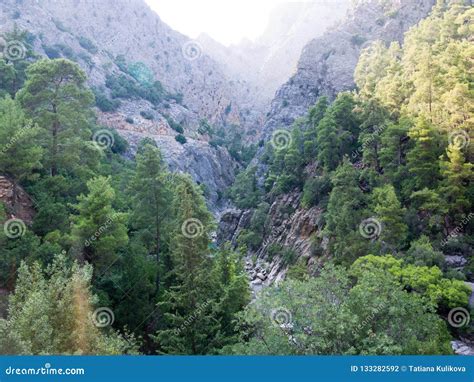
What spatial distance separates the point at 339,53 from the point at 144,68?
47.3m

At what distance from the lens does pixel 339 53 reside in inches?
3066

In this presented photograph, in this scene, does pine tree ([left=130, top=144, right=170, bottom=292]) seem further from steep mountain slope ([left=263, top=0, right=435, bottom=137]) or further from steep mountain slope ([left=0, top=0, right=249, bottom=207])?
steep mountain slope ([left=263, top=0, right=435, bottom=137])

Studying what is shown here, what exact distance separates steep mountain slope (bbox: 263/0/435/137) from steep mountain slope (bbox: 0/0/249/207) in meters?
16.3

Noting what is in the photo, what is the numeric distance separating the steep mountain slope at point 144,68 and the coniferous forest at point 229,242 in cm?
3101

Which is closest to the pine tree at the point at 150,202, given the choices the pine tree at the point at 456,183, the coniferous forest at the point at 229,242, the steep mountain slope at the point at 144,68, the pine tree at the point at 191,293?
the coniferous forest at the point at 229,242

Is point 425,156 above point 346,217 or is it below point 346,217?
above

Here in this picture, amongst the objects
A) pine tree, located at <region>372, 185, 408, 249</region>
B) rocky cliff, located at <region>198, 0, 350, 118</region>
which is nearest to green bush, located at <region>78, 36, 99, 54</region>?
rocky cliff, located at <region>198, 0, 350, 118</region>

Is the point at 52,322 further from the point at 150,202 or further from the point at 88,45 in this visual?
the point at 88,45

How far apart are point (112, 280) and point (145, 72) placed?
86.4 metres

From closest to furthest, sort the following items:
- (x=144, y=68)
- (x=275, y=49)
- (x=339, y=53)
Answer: (x=339, y=53) → (x=144, y=68) → (x=275, y=49)

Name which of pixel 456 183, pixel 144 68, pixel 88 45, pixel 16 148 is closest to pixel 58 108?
pixel 16 148

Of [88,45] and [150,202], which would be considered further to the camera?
[88,45]

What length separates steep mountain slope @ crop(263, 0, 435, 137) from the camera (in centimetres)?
7269

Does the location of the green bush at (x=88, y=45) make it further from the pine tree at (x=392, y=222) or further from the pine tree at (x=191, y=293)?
the pine tree at (x=392, y=222)
